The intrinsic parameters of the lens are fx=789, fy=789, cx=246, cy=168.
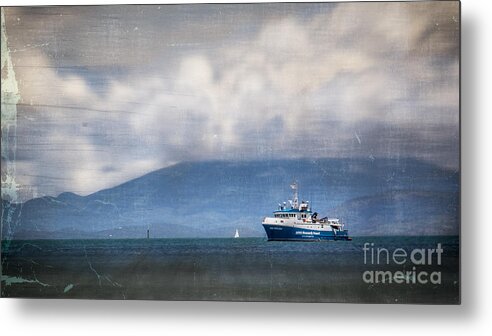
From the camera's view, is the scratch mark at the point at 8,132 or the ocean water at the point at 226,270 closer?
the ocean water at the point at 226,270

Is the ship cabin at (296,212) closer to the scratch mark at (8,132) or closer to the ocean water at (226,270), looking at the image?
the ocean water at (226,270)

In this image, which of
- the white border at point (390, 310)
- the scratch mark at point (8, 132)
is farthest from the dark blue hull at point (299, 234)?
the scratch mark at point (8, 132)

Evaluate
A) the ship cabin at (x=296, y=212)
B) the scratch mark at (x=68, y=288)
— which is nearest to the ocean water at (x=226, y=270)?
the scratch mark at (x=68, y=288)

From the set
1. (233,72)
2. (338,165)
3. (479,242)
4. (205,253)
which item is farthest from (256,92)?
(479,242)

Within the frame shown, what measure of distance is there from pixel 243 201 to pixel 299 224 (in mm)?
283

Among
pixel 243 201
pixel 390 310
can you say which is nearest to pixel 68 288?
pixel 243 201

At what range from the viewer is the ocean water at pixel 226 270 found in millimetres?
3627

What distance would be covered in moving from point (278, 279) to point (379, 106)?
0.93 metres

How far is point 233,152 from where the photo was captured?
3.71m

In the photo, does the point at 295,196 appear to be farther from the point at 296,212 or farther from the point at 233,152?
the point at 233,152

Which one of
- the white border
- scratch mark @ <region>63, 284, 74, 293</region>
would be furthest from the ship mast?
scratch mark @ <region>63, 284, 74, 293</region>

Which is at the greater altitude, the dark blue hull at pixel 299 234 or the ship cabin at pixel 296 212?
the ship cabin at pixel 296 212

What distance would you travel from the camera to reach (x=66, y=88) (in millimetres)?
3771

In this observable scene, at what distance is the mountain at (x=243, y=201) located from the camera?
3623 mm
